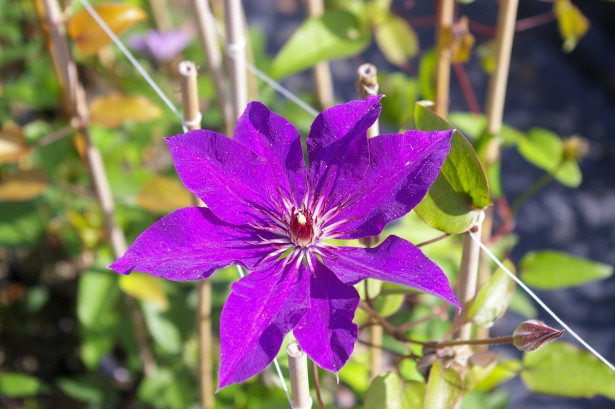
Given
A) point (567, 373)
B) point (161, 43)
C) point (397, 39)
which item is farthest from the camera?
point (161, 43)

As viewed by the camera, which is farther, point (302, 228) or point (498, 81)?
point (498, 81)

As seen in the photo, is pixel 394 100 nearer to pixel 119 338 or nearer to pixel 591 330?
pixel 119 338

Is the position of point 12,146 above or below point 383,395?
above

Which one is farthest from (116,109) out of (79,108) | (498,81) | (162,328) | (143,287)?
(498,81)

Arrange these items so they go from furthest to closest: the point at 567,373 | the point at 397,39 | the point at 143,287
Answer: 1. the point at 397,39
2. the point at 143,287
3. the point at 567,373

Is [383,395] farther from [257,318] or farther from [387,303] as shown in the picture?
[257,318]

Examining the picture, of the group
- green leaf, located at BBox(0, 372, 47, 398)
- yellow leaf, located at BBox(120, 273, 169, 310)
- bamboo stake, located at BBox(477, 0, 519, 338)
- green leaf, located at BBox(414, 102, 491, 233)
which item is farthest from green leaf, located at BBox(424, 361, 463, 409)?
green leaf, located at BBox(0, 372, 47, 398)

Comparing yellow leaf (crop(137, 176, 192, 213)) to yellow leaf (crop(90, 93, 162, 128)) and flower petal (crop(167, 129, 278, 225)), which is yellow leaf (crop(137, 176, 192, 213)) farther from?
flower petal (crop(167, 129, 278, 225))
